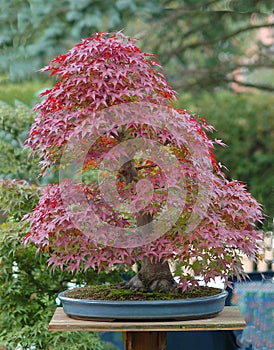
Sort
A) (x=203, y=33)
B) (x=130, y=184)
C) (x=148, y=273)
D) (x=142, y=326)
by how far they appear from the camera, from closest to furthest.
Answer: (x=142, y=326), (x=130, y=184), (x=148, y=273), (x=203, y=33)

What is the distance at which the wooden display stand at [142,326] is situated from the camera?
6.77 ft

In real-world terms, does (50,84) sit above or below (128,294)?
above

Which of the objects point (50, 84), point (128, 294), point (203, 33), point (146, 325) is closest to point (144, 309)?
point (146, 325)

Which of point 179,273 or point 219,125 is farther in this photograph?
point 219,125

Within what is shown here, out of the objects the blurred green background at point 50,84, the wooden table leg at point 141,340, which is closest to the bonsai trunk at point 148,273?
the wooden table leg at point 141,340

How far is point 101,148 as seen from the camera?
2215 mm

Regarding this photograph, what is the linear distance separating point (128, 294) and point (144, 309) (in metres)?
0.16

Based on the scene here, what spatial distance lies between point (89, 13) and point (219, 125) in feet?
5.49

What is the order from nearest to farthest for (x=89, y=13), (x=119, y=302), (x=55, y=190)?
(x=119, y=302) → (x=55, y=190) → (x=89, y=13)

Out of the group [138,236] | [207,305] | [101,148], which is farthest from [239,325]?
[101,148]

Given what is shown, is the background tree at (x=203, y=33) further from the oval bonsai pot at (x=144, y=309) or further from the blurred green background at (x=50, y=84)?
the oval bonsai pot at (x=144, y=309)

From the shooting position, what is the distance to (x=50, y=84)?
5.93 meters

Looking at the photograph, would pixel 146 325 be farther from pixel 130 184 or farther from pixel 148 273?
pixel 130 184

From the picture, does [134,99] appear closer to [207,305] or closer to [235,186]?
[235,186]
